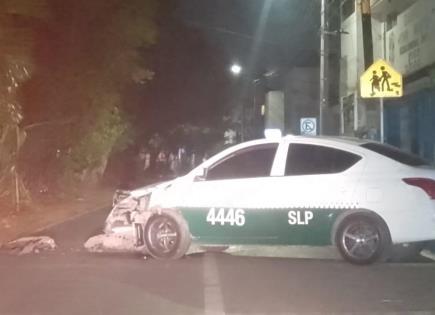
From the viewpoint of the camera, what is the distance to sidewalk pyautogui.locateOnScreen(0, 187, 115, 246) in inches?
784

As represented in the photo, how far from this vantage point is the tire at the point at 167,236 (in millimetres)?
12797

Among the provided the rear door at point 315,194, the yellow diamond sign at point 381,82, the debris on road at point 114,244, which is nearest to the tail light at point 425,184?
the rear door at point 315,194

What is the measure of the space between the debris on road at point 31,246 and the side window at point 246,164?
10.6 feet

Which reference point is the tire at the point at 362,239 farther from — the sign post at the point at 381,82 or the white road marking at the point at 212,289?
the sign post at the point at 381,82

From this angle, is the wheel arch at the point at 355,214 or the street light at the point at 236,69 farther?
the street light at the point at 236,69

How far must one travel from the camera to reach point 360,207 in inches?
483

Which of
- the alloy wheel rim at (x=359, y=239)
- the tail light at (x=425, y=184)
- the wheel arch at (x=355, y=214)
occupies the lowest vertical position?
the alloy wheel rim at (x=359, y=239)

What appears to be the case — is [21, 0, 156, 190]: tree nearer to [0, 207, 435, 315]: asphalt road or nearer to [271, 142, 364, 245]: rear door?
[0, 207, 435, 315]: asphalt road

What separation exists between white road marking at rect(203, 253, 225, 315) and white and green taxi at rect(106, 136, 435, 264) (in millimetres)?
495

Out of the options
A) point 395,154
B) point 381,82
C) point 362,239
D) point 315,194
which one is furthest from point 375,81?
point 362,239

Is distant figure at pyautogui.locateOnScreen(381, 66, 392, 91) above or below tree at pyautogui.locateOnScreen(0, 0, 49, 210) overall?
above

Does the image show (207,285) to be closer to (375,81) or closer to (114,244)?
(114,244)

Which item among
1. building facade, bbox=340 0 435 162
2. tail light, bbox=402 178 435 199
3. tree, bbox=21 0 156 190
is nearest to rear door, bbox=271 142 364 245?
tail light, bbox=402 178 435 199

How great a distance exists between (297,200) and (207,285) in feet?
7.40
